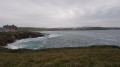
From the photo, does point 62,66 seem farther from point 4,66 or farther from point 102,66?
point 4,66

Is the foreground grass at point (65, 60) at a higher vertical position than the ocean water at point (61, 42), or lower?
higher

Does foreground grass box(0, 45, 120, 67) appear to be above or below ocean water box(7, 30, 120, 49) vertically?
above

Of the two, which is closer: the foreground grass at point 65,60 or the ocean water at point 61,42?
the foreground grass at point 65,60

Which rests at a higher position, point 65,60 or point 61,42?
point 65,60

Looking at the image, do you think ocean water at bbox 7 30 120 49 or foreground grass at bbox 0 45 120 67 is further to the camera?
ocean water at bbox 7 30 120 49

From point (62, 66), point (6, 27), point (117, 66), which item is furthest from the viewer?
point (6, 27)

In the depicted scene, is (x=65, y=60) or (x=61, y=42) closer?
(x=65, y=60)

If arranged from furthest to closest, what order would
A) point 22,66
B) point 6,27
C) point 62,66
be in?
1. point 6,27
2. point 22,66
3. point 62,66

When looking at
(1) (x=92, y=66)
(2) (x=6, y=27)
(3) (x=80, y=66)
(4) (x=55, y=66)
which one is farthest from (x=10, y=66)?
(2) (x=6, y=27)

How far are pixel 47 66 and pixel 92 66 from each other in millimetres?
3566

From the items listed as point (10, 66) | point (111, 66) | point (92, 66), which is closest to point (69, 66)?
point (92, 66)

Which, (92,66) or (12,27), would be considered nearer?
(92,66)

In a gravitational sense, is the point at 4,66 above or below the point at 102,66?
below

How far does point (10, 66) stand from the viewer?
8516mm
